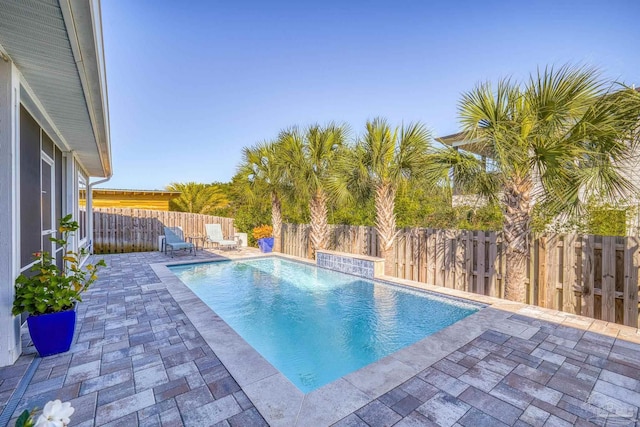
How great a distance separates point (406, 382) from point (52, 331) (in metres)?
3.89

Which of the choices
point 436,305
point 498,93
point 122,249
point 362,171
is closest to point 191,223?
point 122,249

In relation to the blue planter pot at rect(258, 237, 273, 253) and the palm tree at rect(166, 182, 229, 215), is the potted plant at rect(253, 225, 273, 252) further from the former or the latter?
the palm tree at rect(166, 182, 229, 215)

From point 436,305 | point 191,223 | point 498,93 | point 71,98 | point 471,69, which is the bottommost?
point 436,305

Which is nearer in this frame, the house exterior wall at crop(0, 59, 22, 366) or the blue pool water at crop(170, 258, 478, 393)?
the house exterior wall at crop(0, 59, 22, 366)

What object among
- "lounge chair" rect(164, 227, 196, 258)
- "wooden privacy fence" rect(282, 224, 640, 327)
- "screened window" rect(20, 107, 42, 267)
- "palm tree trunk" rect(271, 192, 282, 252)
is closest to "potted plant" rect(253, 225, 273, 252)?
"palm tree trunk" rect(271, 192, 282, 252)

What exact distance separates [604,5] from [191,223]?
16.3m

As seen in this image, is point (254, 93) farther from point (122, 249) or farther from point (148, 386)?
point (148, 386)

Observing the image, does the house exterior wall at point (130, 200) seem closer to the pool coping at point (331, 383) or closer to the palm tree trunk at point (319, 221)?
the palm tree trunk at point (319, 221)

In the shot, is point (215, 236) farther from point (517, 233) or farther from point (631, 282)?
point (631, 282)

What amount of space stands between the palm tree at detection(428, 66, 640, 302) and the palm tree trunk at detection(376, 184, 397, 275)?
2.17m

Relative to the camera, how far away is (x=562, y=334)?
4.01 metres

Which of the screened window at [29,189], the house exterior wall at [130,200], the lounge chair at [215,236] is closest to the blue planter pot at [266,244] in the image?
the lounge chair at [215,236]

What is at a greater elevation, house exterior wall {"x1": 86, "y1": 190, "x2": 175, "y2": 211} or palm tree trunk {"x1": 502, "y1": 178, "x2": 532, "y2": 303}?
house exterior wall {"x1": 86, "y1": 190, "x2": 175, "y2": 211}

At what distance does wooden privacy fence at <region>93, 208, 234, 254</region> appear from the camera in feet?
42.8
